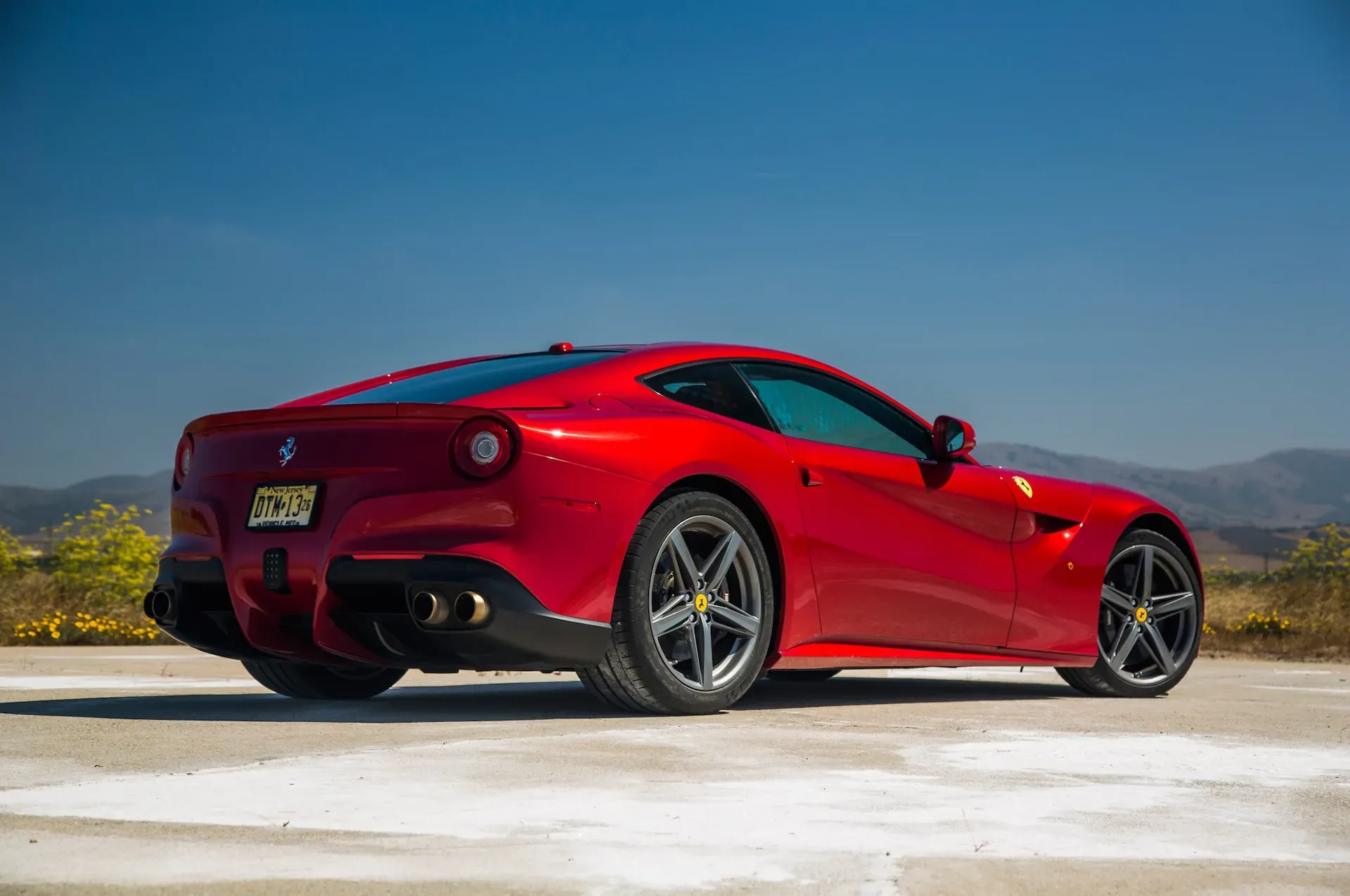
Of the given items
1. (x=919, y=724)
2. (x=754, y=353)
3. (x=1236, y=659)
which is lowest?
(x=1236, y=659)

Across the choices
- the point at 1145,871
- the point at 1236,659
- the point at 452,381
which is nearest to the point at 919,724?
the point at 452,381

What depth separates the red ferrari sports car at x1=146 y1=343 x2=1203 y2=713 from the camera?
16.0 feet

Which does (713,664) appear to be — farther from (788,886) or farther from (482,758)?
(788,886)

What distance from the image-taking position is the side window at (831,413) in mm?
6004

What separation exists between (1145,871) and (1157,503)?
4937 millimetres

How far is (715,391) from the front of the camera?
19.1ft

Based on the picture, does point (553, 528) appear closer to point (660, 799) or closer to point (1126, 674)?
point (660, 799)

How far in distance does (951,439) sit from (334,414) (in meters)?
2.68

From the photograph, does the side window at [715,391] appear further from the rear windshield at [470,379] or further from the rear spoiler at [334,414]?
the rear spoiler at [334,414]

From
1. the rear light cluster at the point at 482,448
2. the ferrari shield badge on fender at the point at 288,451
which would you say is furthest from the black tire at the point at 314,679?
the rear light cluster at the point at 482,448

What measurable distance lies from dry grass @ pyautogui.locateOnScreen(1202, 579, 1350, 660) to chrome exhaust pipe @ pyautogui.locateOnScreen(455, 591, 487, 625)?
9391 millimetres

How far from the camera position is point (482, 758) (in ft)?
13.5

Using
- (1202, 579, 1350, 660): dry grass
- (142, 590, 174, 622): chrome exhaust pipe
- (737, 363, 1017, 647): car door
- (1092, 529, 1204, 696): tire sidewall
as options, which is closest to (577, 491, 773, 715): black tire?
(737, 363, 1017, 647): car door

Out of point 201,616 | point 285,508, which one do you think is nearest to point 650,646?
point 285,508
